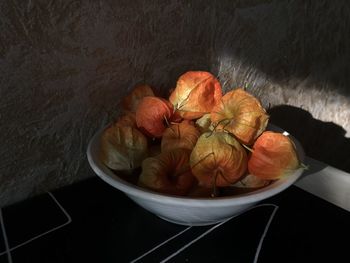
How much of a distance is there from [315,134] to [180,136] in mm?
767

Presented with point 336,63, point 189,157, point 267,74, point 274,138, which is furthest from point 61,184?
point 336,63

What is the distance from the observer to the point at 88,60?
0.55 meters

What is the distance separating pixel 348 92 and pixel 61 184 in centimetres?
Answer: 100

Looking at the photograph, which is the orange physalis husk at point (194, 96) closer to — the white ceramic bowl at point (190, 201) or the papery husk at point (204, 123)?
the papery husk at point (204, 123)

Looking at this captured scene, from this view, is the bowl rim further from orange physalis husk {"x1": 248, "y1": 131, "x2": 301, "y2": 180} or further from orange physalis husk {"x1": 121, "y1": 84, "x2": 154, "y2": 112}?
orange physalis husk {"x1": 121, "y1": 84, "x2": 154, "y2": 112}

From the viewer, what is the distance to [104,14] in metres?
0.55

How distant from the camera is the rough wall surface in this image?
498 millimetres

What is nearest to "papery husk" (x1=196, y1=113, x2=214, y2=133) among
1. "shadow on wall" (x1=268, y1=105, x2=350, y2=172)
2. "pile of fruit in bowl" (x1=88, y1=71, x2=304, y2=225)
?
"pile of fruit in bowl" (x1=88, y1=71, x2=304, y2=225)

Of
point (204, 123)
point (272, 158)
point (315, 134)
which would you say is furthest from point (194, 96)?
point (315, 134)

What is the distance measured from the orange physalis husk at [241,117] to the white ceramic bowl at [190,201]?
74 millimetres

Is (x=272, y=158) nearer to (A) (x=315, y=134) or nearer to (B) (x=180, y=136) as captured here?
(B) (x=180, y=136)

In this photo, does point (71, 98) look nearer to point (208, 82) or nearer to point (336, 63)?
point (208, 82)

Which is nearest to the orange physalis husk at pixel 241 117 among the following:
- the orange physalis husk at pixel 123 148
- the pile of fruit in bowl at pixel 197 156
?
the pile of fruit in bowl at pixel 197 156

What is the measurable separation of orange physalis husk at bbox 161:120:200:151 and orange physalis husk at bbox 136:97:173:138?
2cm
